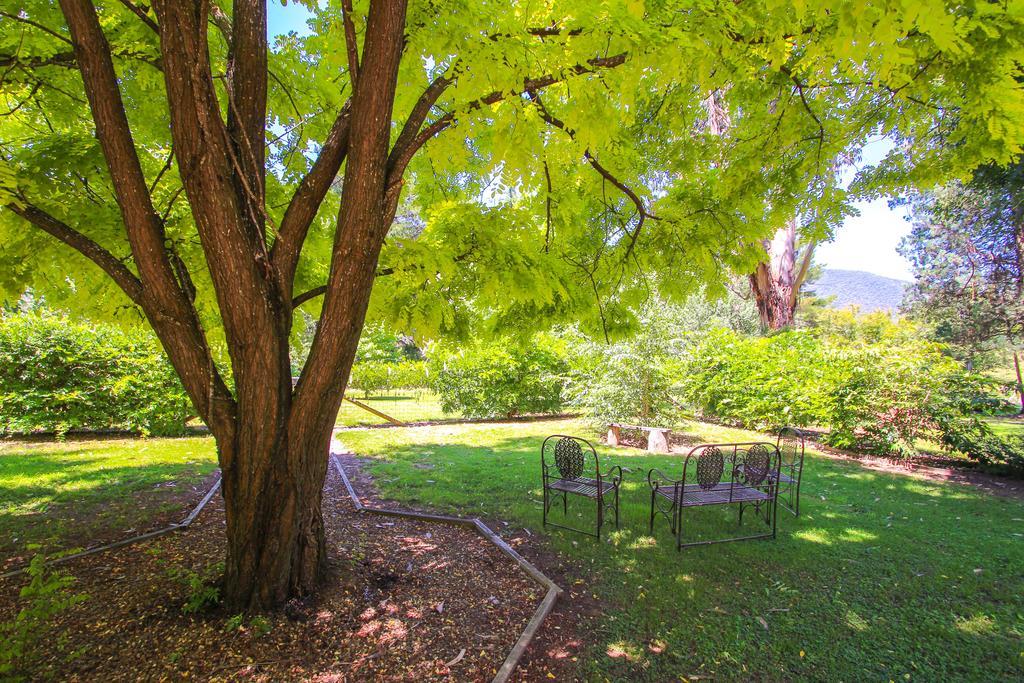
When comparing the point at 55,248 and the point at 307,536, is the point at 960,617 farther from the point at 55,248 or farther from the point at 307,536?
the point at 55,248

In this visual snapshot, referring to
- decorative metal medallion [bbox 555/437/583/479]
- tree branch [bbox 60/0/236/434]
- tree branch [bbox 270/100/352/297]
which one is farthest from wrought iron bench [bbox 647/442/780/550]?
tree branch [bbox 60/0/236/434]

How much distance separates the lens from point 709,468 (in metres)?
4.89

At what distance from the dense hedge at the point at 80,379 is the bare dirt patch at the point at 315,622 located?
266 inches

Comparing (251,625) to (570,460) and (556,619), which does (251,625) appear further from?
(570,460)

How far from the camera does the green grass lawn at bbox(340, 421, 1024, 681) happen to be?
2.87 m

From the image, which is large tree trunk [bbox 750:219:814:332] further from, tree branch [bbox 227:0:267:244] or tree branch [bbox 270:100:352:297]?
tree branch [bbox 227:0:267:244]

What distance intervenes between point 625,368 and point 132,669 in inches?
335

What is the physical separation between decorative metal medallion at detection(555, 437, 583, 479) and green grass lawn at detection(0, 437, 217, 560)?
420 centimetres

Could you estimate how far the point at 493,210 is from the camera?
13.8 feet

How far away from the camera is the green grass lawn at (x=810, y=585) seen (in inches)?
113

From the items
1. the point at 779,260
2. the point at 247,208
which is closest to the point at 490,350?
the point at 779,260

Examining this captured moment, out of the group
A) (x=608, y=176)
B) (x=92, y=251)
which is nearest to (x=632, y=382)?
(x=608, y=176)

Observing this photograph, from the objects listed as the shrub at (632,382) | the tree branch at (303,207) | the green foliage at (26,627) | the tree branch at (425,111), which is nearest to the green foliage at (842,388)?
the shrub at (632,382)

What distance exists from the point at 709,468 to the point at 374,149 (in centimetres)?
429
